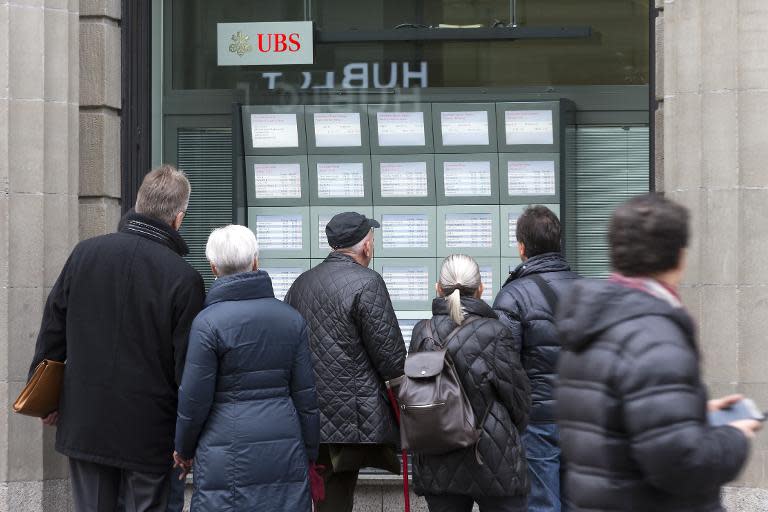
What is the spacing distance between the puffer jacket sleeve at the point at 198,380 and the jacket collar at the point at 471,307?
46.9 inches

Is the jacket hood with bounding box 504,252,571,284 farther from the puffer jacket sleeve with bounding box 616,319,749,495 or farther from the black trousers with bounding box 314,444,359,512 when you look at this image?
the puffer jacket sleeve with bounding box 616,319,749,495

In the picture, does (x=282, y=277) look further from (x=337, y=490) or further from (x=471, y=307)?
(x=471, y=307)

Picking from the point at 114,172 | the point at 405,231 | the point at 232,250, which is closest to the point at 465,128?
the point at 405,231

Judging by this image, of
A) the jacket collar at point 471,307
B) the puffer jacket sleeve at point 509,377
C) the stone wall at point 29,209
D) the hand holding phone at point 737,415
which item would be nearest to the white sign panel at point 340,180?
the stone wall at point 29,209

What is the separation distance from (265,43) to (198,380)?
357cm

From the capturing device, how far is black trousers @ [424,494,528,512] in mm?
5648

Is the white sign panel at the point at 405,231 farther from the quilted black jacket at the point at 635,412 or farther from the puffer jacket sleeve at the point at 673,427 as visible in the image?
the puffer jacket sleeve at the point at 673,427

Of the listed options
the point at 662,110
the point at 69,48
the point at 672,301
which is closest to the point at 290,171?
the point at 69,48

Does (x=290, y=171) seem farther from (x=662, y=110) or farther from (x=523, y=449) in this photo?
(x=523, y=449)

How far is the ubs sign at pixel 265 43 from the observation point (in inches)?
314

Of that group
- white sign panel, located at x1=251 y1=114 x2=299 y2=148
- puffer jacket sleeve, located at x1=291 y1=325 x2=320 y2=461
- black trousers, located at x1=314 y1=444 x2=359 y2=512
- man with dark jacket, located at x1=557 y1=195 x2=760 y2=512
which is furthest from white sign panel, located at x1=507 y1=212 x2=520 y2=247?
man with dark jacket, located at x1=557 y1=195 x2=760 y2=512

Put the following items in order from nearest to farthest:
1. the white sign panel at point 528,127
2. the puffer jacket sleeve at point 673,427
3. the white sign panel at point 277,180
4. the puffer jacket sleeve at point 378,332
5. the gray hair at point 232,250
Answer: the puffer jacket sleeve at point 673,427
the gray hair at point 232,250
the puffer jacket sleeve at point 378,332
the white sign panel at point 528,127
the white sign panel at point 277,180

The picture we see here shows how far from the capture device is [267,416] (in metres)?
5.04

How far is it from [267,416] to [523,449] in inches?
51.5
